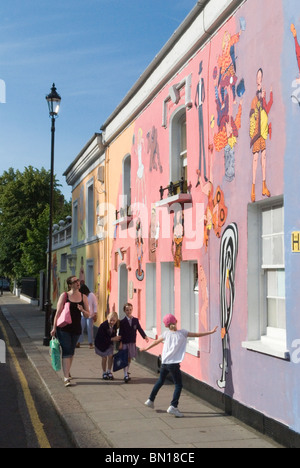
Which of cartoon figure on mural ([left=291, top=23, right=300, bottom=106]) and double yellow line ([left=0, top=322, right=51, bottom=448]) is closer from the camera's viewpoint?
cartoon figure on mural ([left=291, top=23, right=300, bottom=106])

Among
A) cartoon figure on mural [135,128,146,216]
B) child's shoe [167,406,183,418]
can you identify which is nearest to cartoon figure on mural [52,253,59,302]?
cartoon figure on mural [135,128,146,216]

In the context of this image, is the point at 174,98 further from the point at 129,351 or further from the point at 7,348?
the point at 7,348

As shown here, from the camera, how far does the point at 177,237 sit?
35.1ft

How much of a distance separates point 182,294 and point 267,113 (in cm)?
443

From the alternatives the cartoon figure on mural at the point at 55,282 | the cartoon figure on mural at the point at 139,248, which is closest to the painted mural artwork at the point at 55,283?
the cartoon figure on mural at the point at 55,282

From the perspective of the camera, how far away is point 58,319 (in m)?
10.3

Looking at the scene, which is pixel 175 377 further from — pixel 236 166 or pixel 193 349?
pixel 236 166

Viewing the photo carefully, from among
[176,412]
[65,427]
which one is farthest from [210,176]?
[65,427]

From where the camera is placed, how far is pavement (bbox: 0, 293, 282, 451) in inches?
254

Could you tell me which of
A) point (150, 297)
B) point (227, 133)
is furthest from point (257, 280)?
point (150, 297)

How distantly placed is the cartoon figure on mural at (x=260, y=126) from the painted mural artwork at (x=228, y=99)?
490 millimetres

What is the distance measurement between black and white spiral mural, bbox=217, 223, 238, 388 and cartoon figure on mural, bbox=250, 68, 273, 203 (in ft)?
2.91

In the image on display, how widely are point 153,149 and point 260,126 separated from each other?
5344 mm

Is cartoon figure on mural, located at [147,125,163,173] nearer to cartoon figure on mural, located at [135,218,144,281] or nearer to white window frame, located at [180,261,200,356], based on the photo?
cartoon figure on mural, located at [135,218,144,281]
